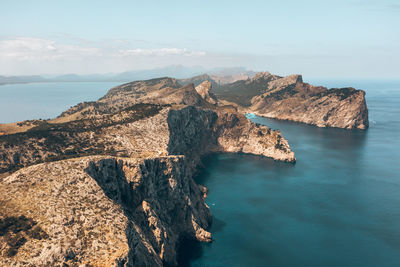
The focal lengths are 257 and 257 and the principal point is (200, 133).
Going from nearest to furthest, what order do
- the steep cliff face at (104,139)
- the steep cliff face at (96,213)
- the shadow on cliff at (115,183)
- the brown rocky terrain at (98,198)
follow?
the steep cliff face at (96,213), the brown rocky terrain at (98,198), the shadow on cliff at (115,183), the steep cliff face at (104,139)

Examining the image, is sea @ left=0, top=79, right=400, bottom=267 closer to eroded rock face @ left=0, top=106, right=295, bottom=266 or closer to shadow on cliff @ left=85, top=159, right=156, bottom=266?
eroded rock face @ left=0, top=106, right=295, bottom=266

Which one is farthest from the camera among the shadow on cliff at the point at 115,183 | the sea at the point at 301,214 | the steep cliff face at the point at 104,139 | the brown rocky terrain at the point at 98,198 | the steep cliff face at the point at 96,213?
the steep cliff face at the point at 104,139

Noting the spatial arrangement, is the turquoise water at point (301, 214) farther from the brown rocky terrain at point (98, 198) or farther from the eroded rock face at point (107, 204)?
the eroded rock face at point (107, 204)

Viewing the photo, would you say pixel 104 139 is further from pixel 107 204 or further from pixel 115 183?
pixel 107 204

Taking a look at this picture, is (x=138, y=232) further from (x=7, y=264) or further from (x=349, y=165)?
(x=349, y=165)

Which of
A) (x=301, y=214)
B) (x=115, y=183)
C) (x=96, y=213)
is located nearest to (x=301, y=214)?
(x=301, y=214)

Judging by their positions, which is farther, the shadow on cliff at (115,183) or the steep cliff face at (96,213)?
the shadow on cliff at (115,183)

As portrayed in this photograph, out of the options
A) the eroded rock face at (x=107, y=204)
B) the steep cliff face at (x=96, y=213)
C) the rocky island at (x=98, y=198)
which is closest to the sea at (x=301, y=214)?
the rocky island at (x=98, y=198)
